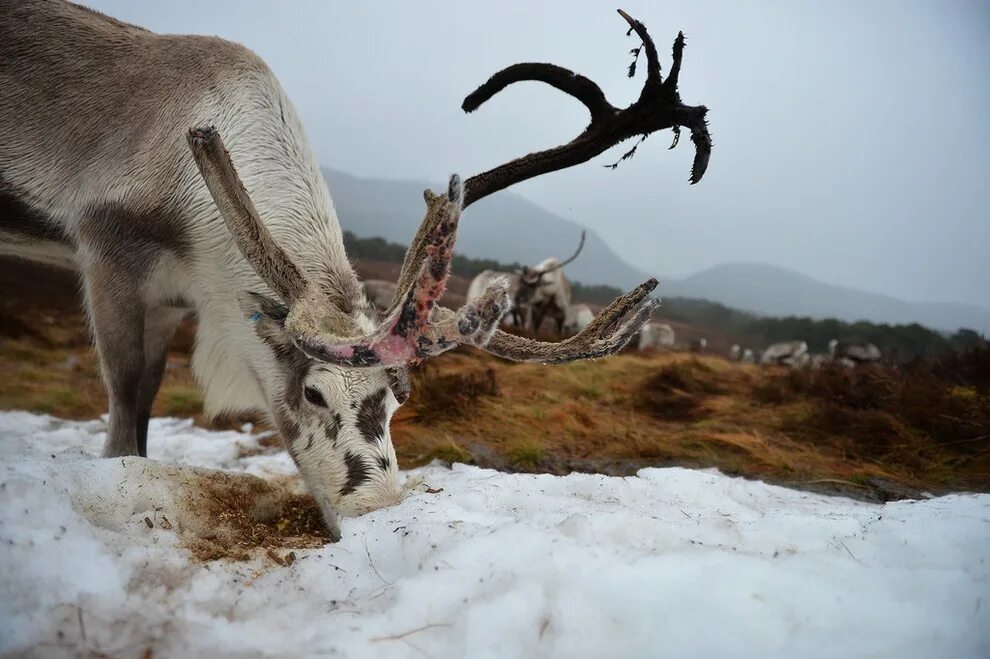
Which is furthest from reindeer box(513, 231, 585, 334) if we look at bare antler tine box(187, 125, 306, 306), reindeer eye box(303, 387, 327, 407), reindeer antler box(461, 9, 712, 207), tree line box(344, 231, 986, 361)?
bare antler tine box(187, 125, 306, 306)

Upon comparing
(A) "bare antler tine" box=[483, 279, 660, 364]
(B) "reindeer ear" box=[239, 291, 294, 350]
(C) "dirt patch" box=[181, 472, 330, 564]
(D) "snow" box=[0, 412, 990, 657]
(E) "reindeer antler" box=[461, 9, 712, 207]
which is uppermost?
(E) "reindeer antler" box=[461, 9, 712, 207]

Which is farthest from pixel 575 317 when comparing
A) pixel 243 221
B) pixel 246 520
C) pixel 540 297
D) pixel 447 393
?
pixel 243 221

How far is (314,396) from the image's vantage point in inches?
96.0

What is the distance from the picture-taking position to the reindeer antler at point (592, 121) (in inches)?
104

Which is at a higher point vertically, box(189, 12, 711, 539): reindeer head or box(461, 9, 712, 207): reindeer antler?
box(461, 9, 712, 207): reindeer antler

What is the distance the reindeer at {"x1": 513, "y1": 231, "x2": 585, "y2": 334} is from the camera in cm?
1484

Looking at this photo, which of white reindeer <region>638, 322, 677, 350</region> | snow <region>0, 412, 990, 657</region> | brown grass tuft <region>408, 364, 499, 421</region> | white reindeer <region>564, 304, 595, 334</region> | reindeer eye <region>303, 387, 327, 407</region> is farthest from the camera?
white reindeer <region>638, 322, 677, 350</region>

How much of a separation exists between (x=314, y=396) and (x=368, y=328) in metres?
0.42

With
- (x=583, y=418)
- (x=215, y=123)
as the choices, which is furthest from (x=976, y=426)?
(x=215, y=123)

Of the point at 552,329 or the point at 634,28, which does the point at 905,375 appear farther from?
the point at 552,329

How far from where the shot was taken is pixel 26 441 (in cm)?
390

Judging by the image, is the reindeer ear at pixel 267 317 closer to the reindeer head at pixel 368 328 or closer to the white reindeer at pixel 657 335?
the reindeer head at pixel 368 328

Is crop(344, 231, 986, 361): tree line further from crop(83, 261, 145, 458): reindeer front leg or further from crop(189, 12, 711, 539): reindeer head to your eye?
crop(189, 12, 711, 539): reindeer head

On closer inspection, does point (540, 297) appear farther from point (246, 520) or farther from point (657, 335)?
point (246, 520)
